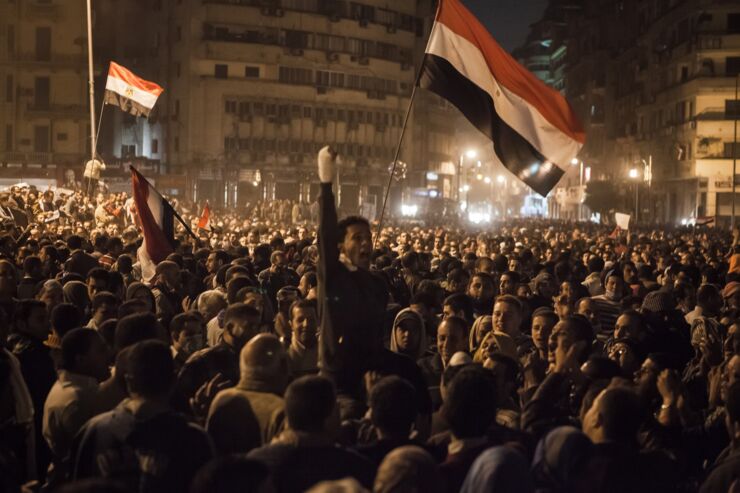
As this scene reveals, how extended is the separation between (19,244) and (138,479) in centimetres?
1289

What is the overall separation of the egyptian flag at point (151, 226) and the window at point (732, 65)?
6747 centimetres

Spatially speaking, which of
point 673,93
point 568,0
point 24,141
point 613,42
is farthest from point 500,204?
point 24,141

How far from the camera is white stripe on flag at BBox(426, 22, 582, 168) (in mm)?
12602

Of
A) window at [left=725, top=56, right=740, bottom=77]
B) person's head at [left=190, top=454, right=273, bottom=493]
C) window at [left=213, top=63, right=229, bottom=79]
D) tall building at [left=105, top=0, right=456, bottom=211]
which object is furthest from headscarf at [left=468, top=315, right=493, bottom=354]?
window at [left=213, top=63, right=229, bottom=79]

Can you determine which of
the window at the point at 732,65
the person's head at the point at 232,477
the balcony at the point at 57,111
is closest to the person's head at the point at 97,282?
the person's head at the point at 232,477

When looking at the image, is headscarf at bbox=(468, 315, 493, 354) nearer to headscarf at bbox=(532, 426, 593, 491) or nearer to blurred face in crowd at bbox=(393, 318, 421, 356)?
blurred face in crowd at bbox=(393, 318, 421, 356)

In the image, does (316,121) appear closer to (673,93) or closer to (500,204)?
(673,93)

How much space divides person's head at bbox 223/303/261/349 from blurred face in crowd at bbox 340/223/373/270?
1150 millimetres

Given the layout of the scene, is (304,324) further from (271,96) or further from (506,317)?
(271,96)

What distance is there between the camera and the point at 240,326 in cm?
775

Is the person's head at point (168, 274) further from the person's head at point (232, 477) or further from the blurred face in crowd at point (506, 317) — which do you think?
the person's head at point (232, 477)

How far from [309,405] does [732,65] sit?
7590cm

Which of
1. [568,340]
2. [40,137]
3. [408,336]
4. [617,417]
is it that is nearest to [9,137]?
[40,137]

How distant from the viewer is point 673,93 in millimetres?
83000
